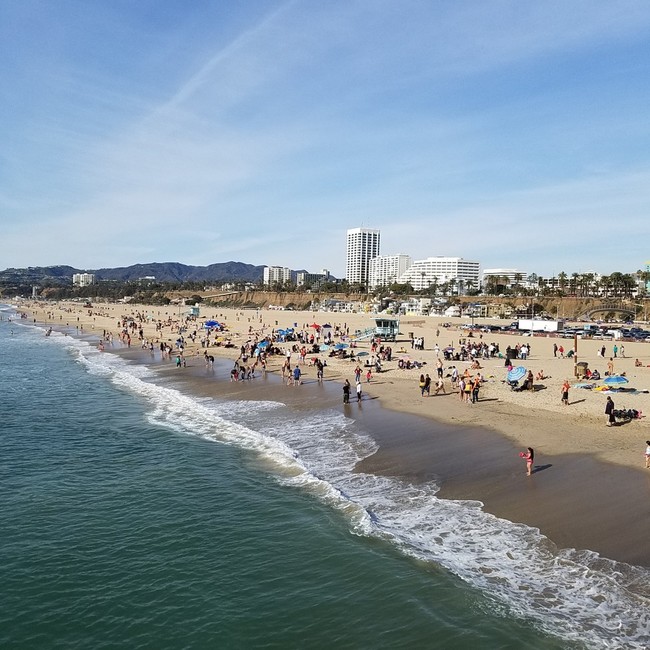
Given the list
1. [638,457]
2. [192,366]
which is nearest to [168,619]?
[638,457]

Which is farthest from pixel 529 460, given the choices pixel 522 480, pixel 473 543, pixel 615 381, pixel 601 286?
pixel 601 286

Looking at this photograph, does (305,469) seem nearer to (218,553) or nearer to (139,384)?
(218,553)

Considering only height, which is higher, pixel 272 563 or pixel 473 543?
pixel 473 543

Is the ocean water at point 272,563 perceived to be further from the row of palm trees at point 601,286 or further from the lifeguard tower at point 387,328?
the row of palm trees at point 601,286

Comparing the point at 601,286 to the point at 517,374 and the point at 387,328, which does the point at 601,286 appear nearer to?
the point at 387,328

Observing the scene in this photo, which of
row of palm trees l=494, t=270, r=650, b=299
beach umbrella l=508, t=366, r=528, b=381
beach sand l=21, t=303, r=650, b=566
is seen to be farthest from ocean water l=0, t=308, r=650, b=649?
row of palm trees l=494, t=270, r=650, b=299

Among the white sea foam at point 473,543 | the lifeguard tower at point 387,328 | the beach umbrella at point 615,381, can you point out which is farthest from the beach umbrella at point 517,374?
the lifeguard tower at point 387,328
